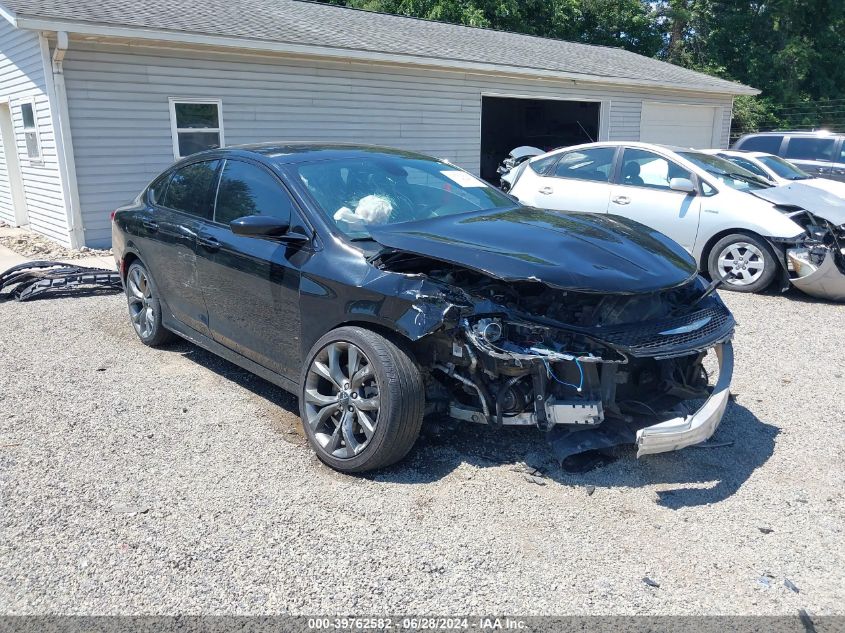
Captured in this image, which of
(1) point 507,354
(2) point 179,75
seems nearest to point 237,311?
(1) point 507,354

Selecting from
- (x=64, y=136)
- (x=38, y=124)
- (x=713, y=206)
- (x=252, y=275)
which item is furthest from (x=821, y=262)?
(x=38, y=124)

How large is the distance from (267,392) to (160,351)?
4.62 ft

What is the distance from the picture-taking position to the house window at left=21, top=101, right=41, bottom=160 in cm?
1083

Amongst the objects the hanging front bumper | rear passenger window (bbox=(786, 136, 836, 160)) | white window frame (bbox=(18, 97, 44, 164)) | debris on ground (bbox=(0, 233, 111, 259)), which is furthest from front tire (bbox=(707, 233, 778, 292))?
white window frame (bbox=(18, 97, 44, 164))

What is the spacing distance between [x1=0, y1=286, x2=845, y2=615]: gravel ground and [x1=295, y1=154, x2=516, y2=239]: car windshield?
4.29ft

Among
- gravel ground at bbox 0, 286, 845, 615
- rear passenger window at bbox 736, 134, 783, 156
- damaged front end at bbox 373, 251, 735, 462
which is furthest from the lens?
rear passenger window at bbox 736, 134, 783, 156

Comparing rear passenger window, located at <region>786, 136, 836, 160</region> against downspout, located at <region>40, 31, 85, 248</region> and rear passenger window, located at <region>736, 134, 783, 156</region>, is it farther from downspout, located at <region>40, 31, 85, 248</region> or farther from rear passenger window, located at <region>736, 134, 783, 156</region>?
downspout, located at <region>40, 31, 85, 248</region>

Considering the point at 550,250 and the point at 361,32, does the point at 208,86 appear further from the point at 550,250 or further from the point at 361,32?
the point at 550,250

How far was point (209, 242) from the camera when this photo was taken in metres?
4.70

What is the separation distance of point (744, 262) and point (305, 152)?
5.23 m

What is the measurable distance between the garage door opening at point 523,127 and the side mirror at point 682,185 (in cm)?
1182

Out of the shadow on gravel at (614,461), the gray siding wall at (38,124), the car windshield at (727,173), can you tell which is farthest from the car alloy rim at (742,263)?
the gray siding wall at (38,124)

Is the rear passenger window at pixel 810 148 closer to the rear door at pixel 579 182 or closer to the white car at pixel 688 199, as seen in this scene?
the white car at pixel 688 199

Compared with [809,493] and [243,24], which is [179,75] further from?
[809,493]
